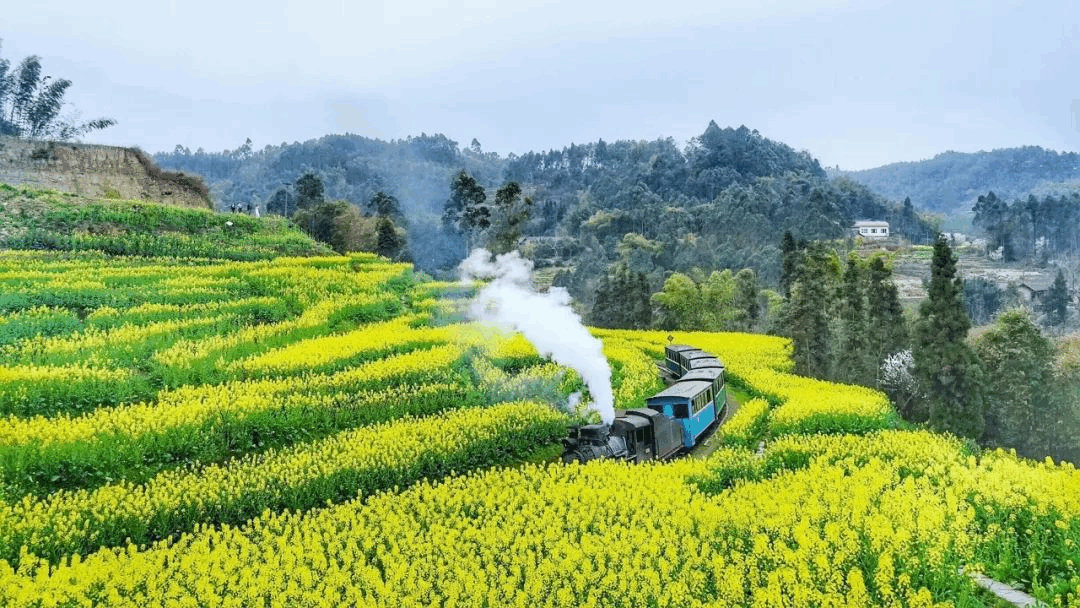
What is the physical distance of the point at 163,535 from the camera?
40.7 ft

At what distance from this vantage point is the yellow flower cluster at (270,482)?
1171 cm

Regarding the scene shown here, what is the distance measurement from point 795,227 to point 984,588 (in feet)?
268

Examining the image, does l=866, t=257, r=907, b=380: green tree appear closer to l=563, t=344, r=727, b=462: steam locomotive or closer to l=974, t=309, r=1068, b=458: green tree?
l=974, t=309, r=1068, b=458: green tree

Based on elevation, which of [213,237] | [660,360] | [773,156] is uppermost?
[773,156]

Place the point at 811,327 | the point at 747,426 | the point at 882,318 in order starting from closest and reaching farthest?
the point at 747,426 → the point at 882,318 → the point at 811,327

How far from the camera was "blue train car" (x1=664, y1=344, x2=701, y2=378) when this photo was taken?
96.5 ft

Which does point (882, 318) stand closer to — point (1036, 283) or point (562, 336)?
point (562, 336)

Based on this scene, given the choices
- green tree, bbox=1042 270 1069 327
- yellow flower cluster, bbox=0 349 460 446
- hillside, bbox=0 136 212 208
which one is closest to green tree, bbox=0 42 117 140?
hillside, bbox=0 136 212 208

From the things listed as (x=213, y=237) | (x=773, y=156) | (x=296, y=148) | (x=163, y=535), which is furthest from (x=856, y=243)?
(x=296, y=148)

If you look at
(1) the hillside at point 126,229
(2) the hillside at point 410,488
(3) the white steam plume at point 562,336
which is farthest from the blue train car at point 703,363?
(1) the hillside at point 126,229

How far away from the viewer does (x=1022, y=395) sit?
25.8 m

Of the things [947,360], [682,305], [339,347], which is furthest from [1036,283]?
[339,347]

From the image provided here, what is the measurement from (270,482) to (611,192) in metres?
114

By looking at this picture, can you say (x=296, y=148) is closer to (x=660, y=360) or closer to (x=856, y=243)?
(x=856, y=243)
